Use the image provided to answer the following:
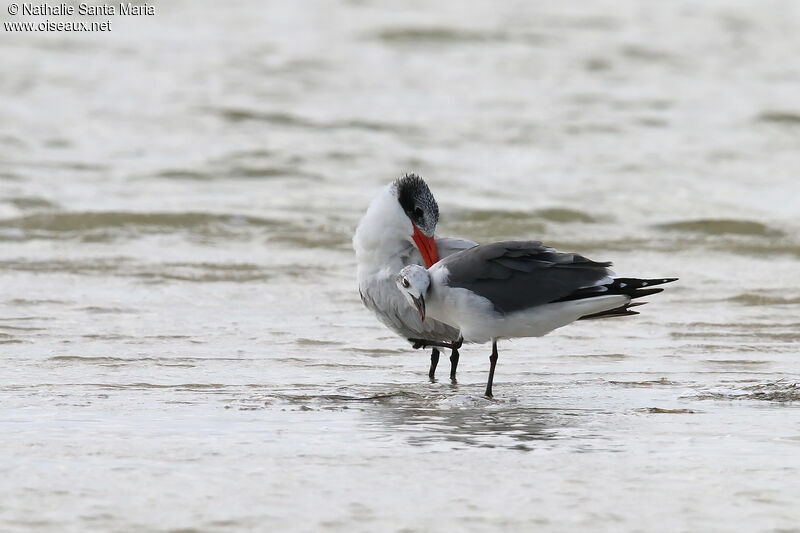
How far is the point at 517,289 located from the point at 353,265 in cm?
460

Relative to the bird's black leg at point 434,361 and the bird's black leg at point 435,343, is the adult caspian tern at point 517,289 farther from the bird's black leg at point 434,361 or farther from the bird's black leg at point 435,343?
the bird's black leg at point 434,361

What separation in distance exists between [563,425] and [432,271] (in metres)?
1.15

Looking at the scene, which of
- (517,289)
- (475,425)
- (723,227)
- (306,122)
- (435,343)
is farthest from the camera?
(306,122)

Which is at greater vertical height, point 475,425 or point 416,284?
point 416,284

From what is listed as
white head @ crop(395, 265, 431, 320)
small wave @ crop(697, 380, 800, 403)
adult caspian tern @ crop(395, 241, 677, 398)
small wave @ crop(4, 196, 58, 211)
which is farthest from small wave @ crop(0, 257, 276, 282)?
small wave @ crop(697, 380, 800, 403)

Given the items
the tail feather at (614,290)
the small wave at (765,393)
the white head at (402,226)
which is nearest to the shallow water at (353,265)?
the small wave at (765,393)

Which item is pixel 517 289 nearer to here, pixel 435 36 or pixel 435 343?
pixel 435 343

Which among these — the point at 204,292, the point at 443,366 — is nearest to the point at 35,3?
the point at 204,292

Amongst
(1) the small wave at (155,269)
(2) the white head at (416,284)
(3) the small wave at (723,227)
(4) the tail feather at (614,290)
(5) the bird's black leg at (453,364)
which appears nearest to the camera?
(4) the tail feather at (614,290)

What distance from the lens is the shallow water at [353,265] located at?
147 inches

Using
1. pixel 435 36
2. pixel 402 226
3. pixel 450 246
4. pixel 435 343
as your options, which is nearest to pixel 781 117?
pixel 435 36

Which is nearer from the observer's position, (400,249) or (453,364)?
(453,364)

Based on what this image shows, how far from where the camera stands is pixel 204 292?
8.48m

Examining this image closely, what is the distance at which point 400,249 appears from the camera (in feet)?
21.1
